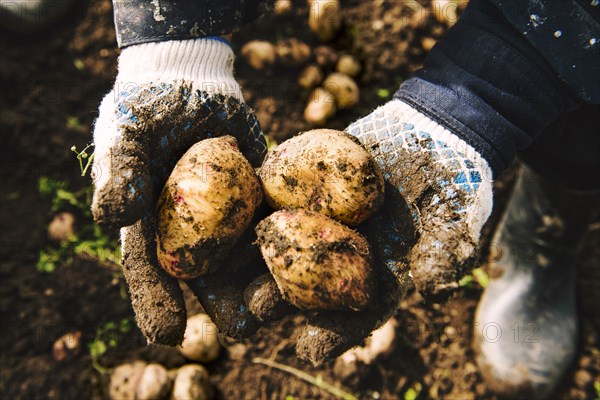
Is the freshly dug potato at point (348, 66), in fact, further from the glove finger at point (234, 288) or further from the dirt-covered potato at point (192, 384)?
the dirt-covered potato at point (192, 384)

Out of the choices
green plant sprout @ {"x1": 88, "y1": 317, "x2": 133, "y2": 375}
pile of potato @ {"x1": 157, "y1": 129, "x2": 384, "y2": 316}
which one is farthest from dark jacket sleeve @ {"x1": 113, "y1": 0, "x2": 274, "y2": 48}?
green plant sprout @ {"x1": 88, "y1": 317, "x2": 133, "y2": 375}

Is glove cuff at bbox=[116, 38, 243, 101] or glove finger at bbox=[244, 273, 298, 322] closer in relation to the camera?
glove finger at bbox=[244, 273, 298, 322]

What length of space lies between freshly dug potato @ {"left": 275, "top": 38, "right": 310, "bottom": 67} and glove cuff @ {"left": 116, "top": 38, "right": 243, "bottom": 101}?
93 centimetres

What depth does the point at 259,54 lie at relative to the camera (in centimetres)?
257

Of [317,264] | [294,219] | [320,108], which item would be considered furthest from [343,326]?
[320,108]

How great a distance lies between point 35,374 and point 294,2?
2.49 meters

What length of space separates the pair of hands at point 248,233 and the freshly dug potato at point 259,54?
0.87m

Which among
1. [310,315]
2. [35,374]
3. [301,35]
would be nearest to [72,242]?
[35,374]

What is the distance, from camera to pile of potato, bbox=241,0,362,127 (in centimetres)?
256

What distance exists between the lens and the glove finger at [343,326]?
1.44m

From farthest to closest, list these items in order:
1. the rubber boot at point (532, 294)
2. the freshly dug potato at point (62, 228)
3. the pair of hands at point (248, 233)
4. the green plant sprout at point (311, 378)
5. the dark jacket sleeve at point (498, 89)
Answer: the freshly dug potato at point (62, 228) → the rubber boot at point (532, 294) → the green plant sprout at point (311, 378) → the dark jacket sleeve at point (498, 89) → the pair of hands at point (248, 233)

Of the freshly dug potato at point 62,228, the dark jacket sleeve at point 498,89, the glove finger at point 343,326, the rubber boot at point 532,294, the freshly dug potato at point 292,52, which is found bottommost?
the freshly dug potato at point 62,228

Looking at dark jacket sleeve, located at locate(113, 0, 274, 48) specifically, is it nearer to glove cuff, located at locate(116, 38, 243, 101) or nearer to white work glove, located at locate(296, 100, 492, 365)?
glove cuff, located at locate(116, 38, 243, 101)

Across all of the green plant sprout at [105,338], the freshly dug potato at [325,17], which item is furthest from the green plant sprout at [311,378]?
the freshly dug potato at [325,17]
